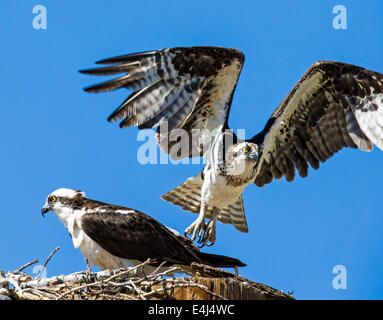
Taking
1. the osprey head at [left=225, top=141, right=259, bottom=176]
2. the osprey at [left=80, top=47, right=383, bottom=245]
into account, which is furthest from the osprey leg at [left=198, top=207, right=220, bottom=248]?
the osprey head at [left=225, top=141, right=259, bottom=176]

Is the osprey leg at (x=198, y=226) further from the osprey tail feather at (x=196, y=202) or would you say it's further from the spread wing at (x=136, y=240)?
the spread wing at (x=136, y=240)

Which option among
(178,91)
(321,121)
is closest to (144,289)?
(178,91)

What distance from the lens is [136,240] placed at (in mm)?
7957

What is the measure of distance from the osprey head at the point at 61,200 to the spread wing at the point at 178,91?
1.09m

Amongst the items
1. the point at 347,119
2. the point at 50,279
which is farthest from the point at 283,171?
the point at 50,279

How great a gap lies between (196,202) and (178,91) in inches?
71.6

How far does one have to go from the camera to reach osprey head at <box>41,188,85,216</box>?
8656mm

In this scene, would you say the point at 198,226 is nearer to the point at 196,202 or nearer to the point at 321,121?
the point at 196,202

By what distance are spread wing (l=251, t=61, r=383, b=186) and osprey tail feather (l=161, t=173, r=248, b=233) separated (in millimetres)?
592

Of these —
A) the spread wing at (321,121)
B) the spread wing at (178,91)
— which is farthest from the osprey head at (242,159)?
the spread wing at (178,91)

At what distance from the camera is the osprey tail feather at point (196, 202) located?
10.2 meters

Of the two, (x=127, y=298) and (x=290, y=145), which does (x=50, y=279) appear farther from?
(x=290, y=145)
